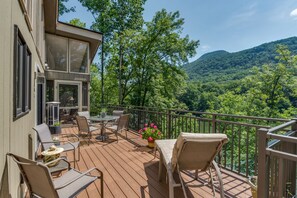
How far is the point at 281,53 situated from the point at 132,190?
590 inches

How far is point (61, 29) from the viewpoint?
7789 millimetres

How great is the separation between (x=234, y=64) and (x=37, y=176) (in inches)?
1038

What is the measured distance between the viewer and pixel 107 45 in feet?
55.7

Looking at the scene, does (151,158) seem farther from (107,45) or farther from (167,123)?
(107,45)

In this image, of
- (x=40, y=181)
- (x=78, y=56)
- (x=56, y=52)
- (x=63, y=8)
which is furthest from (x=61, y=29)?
(x=63, y=8)

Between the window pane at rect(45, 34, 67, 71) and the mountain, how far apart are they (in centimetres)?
1251

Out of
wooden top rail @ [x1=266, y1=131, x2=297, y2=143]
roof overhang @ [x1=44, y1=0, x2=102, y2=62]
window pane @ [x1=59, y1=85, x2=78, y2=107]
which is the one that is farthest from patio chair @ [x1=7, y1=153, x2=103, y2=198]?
window pane @ [x1=59, y1=85, x2=78, y2=107]

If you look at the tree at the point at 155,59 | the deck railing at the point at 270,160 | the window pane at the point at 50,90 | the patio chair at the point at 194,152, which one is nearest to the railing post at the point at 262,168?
the deck railing at the point at 270,160

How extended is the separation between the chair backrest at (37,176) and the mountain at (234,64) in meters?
17.7

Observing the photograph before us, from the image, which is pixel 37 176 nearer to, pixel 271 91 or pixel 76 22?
pixel 271 91

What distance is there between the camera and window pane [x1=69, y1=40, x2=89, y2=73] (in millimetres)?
8703

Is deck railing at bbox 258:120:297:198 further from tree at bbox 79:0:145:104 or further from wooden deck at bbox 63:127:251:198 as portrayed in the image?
tree at bbox 79:0:145:104

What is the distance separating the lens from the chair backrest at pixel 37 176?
1622 mm

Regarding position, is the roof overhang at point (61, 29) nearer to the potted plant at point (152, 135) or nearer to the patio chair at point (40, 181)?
the potted plant at point (152, 135)
